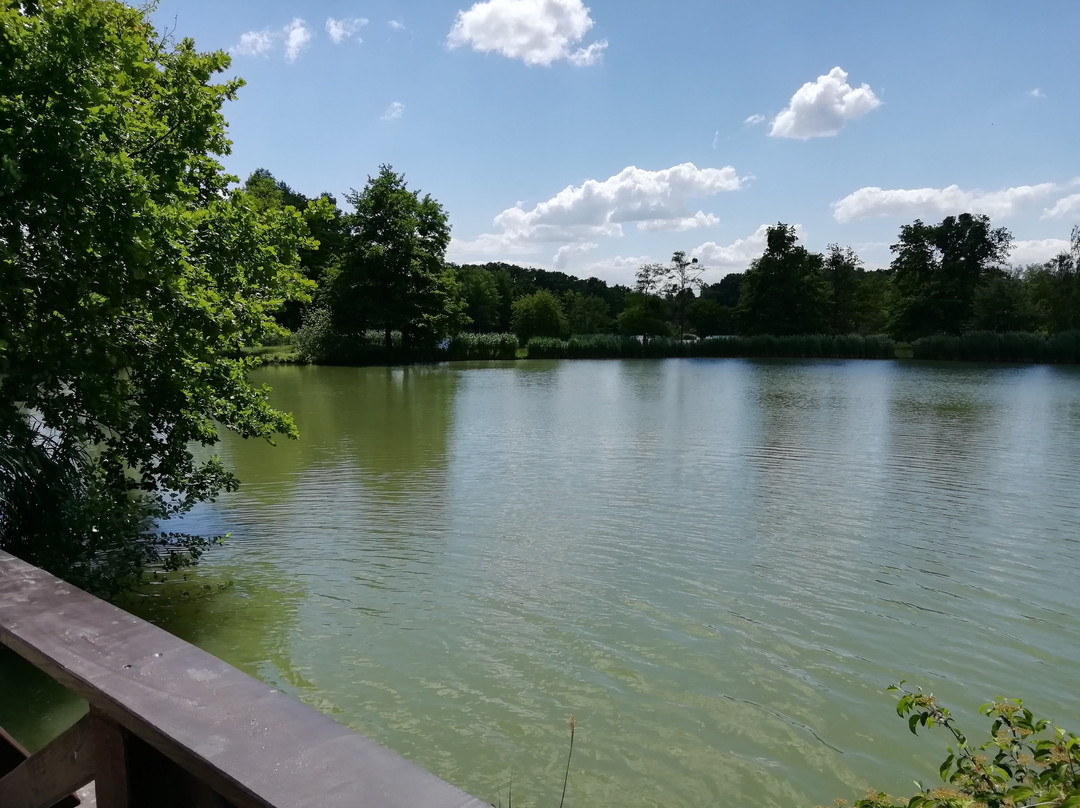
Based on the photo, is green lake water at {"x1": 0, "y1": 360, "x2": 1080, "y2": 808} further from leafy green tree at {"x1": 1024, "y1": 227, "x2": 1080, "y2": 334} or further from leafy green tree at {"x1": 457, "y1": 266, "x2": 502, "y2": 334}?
leafy green tree at {"x1": 457, "y1": 266, "x2": 502, "y2": 334}

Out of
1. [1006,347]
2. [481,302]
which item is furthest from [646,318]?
[1006,347]

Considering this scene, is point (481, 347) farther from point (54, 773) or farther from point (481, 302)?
point (54, 773)

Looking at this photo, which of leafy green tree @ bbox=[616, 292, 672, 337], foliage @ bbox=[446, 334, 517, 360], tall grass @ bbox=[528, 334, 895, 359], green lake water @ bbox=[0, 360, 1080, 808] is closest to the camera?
green lake water @ bbox=[0, 360, 1080, 808]

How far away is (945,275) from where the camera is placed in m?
57.0

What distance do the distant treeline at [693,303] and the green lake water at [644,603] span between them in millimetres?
24793

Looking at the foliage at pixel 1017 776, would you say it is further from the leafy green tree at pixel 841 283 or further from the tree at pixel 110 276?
the leafy green tree at pixel 841 283

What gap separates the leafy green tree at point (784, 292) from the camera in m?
62.0

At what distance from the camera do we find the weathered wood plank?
1441 millimetres

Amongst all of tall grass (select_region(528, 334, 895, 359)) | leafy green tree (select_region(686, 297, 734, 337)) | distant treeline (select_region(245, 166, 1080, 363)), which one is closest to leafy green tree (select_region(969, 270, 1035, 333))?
distant treeline (select_region(245, 166, 1080, 363))

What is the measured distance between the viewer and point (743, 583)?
7.61 metres

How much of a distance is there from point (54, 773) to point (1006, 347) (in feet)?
175

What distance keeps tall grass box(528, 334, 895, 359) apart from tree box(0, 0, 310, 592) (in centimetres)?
4552

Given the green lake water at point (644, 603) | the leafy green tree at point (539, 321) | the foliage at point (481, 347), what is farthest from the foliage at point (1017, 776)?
the leafy green tree at point (539, 321)

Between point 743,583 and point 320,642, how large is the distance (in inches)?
157
